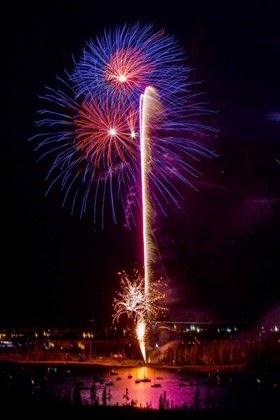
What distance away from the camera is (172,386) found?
612 inches

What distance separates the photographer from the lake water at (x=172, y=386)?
12120mm

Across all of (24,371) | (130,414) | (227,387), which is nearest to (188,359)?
(24,371)

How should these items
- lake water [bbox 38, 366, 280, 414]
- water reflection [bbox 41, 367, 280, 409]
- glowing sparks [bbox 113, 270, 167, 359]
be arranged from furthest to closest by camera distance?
glowing sparks [bbox 113, 270, 167, 359] < water reflection [bbox 41, 367, 280, 409] < lake water [bbox 38, 366, 280, 414]

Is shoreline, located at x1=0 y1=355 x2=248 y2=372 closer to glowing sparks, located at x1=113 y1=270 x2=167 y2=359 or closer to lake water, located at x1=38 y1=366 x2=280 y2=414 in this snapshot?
lake water, located at x1=38 y1=366 x2=280 y2=414

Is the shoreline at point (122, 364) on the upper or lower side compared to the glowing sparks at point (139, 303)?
lower

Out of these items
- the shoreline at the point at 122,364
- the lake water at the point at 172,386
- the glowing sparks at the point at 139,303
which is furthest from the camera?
the glowing sparks at the point at 139,303

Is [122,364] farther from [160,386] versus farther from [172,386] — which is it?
[160,386]

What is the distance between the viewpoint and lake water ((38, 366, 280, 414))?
12.1m

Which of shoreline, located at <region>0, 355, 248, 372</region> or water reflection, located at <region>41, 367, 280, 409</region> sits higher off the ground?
shoreline, located at <region>0, 355, 248, 372</region>

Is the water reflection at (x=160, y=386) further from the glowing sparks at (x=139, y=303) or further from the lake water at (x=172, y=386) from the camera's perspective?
the glowing sparks at (x=139, y=303)

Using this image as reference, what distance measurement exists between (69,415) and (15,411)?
2.31 feet

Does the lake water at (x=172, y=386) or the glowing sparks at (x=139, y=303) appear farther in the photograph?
the glowing sparks at (x=139, y=303)

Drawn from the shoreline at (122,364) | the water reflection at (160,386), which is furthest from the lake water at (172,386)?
the shoreline at (122,364)

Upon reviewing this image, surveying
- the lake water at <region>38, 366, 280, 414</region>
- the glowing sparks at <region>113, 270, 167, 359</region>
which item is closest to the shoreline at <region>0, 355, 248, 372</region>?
the lake water at <region>38, 366, 280, 414</region>
